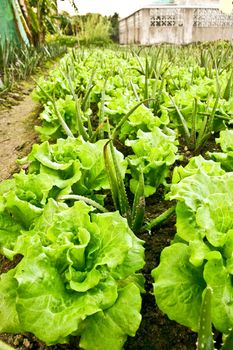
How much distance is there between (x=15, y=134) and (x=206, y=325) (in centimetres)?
357

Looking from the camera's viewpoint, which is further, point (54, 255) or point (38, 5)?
point (38, 5)

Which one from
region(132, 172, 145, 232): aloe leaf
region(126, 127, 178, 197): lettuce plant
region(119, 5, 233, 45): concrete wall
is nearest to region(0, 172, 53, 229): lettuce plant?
region(132, 172, 145, 232): aloe leaf

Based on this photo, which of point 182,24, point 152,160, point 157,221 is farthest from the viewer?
point 182,24

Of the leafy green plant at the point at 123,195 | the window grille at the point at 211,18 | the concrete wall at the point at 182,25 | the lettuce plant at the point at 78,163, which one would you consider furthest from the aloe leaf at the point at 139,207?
the window grille at the point at 211,18

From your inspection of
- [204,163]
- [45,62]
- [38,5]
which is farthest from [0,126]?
[38,5]

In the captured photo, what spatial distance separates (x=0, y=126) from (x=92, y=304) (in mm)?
3820

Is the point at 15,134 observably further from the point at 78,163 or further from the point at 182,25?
the point at 182,25

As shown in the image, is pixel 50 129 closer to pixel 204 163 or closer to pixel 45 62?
pixel 204 163

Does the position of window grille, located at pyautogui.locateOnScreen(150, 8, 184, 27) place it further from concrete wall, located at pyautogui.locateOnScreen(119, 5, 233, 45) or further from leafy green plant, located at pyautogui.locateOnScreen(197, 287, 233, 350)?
leafy green plant, located at pyautogui.locateOnScreen(197, 287, 233, 350)

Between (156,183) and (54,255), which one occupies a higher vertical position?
(54,255)

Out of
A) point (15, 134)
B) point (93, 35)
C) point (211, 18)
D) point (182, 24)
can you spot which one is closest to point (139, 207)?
point (15, 134)

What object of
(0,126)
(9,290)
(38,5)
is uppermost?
(38,5)

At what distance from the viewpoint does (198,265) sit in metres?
0.97

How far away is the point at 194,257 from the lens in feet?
3.14
